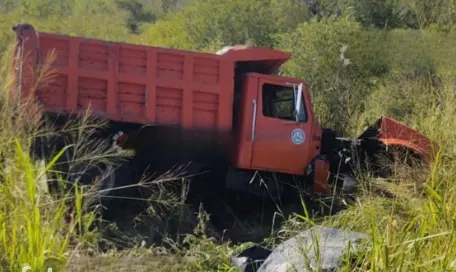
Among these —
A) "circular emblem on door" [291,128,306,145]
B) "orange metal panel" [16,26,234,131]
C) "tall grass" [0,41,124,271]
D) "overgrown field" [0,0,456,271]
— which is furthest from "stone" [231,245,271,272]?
"circular emblem on door" [291,128,306,145]

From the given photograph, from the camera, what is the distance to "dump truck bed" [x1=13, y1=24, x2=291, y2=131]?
7.61 metres

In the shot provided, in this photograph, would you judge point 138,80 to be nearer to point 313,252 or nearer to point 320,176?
point 320,176

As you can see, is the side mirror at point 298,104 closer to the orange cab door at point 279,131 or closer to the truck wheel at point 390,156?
the orange cab door at point 279,131

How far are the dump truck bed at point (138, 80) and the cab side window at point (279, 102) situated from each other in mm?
421

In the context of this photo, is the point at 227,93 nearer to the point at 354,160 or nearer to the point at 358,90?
the point at 354,160

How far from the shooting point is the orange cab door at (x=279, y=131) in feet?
27.1

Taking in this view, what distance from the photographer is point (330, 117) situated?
12984 millimetres

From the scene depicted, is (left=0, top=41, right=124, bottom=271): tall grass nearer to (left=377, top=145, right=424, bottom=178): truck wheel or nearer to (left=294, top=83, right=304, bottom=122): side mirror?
(left=377, top=145, right=424, bottom=178): truck wheel

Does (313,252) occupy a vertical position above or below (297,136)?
below

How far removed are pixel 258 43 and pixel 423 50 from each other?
17.9ft

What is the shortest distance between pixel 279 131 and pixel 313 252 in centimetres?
435

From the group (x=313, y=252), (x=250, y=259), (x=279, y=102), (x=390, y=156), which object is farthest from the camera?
(x=279, y=102)

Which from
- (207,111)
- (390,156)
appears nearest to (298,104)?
(207,111)

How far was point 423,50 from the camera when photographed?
18.0m
